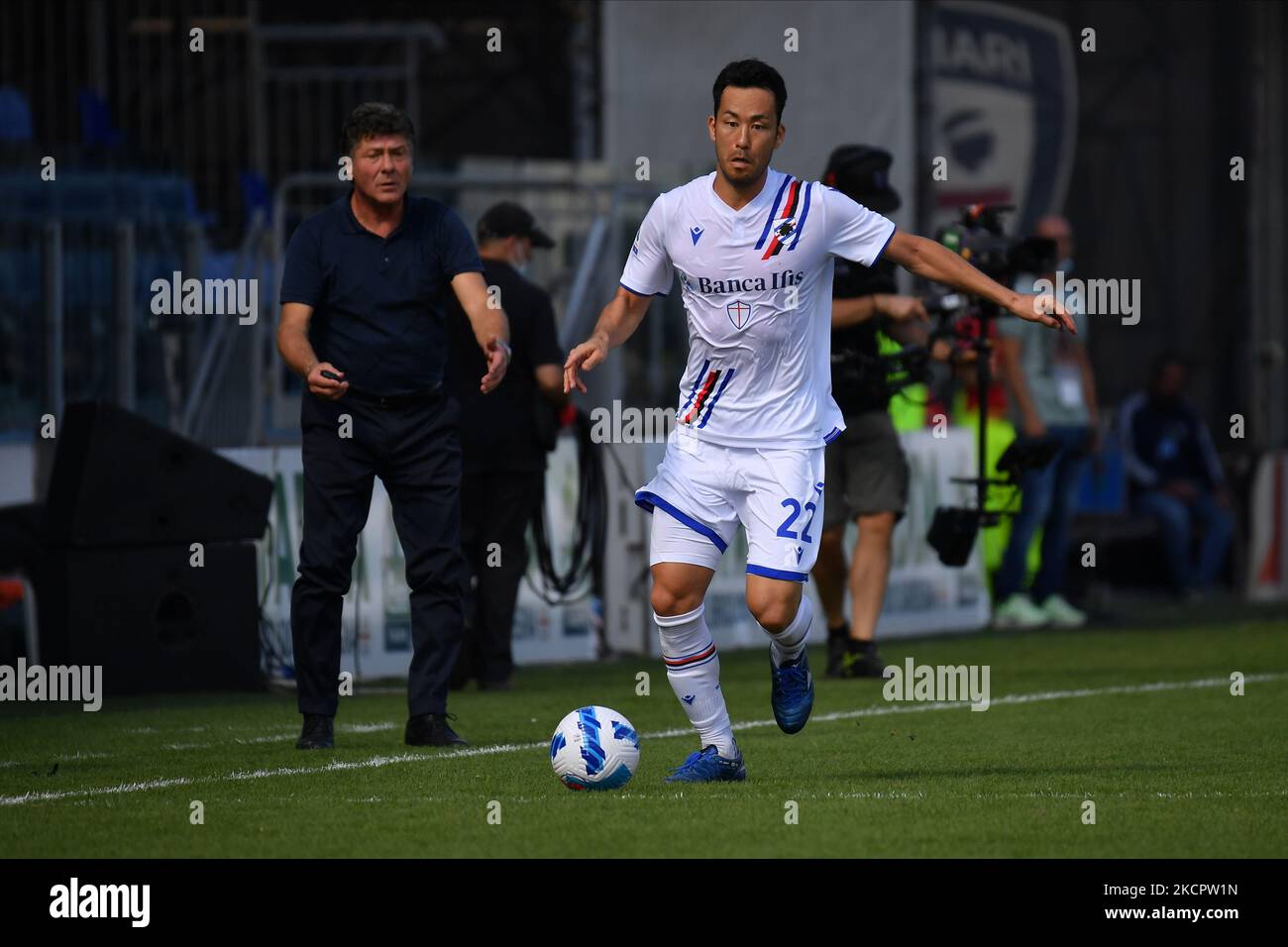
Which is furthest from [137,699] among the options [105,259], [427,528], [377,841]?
[377,841]

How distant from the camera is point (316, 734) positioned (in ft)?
28.7

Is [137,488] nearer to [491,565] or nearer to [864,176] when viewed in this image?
[491,565]

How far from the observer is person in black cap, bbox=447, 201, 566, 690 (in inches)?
455

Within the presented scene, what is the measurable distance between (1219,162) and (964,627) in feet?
23.3

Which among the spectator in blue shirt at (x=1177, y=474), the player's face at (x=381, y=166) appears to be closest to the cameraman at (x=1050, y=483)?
the spectator in blue shirt at (x=1177, y=474)

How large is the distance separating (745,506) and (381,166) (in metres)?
2.01

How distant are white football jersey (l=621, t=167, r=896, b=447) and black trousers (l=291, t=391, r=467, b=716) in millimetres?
1455

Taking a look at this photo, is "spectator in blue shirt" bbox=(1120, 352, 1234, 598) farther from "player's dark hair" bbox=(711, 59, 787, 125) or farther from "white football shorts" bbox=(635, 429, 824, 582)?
"player's dark hair" bbox=(711, 59, 787, 125)

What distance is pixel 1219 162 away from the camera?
68.7 ft

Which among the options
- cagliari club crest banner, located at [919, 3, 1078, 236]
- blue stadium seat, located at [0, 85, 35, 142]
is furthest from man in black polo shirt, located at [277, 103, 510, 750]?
cagliari club crest banner, located at [919, 3, 1078, 236]

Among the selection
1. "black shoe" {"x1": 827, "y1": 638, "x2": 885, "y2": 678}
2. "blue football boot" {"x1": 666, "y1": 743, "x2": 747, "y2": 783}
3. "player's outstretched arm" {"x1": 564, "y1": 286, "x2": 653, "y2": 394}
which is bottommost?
"black shoe" {"x1": 827, "y1": 638, "x2": 885, "y2": 678}

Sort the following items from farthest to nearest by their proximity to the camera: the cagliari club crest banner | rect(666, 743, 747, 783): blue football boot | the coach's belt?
the cagliari club crest banner < the coach's belt < rect(666, 743, 747, 783): blue football boot

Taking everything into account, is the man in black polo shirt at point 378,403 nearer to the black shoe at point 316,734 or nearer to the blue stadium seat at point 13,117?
the black shoe at point 316,734

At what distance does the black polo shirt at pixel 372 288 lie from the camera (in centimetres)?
869
